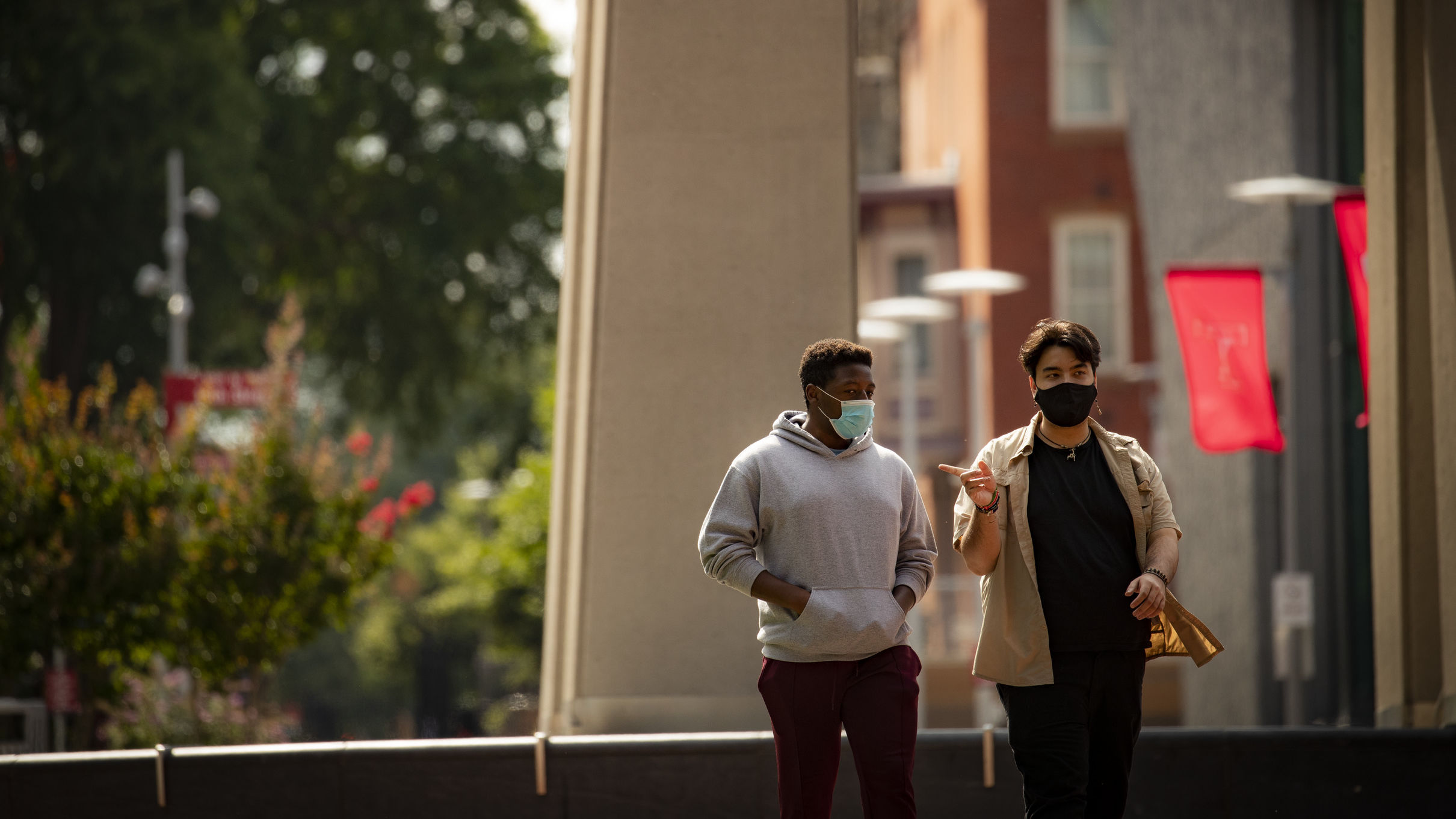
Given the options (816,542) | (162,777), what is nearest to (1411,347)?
(816,542)

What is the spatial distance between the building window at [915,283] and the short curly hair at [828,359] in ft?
85.9

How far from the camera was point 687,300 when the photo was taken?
8.16m

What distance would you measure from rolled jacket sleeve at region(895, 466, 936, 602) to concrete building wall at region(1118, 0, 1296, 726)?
12.5 m

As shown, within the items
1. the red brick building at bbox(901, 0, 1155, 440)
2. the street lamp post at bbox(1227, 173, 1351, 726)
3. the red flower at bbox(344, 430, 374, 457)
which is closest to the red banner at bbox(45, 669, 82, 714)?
the red flower at bbox(344, 430, 374, 457)

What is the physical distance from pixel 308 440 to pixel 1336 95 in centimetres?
955

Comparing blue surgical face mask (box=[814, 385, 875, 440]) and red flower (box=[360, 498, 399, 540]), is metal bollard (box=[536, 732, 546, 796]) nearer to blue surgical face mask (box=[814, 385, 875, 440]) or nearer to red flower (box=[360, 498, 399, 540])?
blue surgical face mask (box=[814, 385, 875, 440])

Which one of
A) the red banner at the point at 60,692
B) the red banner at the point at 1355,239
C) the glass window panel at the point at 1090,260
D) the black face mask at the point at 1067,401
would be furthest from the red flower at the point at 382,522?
the glass window panel at the point at 1090,260

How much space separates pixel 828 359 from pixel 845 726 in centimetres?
109

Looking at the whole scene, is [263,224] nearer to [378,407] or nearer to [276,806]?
[378,407]

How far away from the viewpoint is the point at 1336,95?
15234 mm

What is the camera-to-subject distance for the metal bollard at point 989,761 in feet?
22.0

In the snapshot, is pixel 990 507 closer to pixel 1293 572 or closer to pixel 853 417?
pixel 853 417

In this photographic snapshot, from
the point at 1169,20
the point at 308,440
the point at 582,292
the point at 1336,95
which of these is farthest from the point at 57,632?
the point at 1169,20

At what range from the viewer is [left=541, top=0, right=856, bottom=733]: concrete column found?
26.2ft
